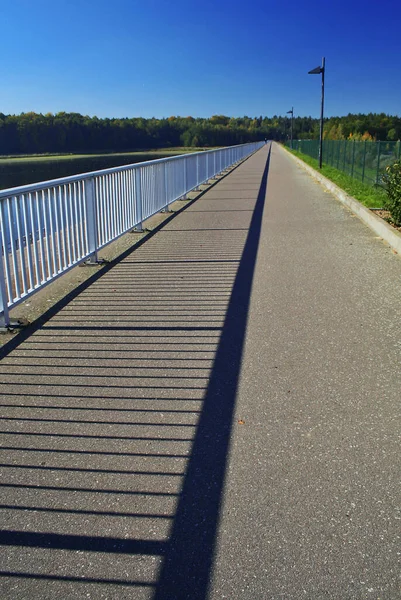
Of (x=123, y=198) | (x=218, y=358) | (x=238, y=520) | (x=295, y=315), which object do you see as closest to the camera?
(x=238, y=520)

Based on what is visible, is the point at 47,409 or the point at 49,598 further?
the point at 47,409

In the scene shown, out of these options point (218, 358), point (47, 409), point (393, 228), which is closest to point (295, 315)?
point (218, 358)

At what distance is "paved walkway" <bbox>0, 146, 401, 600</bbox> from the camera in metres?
2.34

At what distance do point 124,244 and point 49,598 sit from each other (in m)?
7.88

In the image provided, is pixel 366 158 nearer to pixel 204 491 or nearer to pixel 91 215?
pixel 91 215

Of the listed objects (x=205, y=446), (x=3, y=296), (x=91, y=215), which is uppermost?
(x=91, y=215)

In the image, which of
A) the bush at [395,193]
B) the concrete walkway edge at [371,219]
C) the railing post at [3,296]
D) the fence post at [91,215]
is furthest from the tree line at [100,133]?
the railing post at [3,296]

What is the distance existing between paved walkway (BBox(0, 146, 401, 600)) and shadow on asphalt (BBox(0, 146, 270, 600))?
1 centimetres

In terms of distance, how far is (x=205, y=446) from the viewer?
3.28m

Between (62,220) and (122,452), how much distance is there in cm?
393

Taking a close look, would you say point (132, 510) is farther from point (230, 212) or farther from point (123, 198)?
point (230, 212)

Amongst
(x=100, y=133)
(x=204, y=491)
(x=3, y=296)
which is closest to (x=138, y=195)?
(x=3, y=296)

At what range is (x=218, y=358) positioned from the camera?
4.60 meters

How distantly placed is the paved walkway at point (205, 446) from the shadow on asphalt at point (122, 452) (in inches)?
0.4
